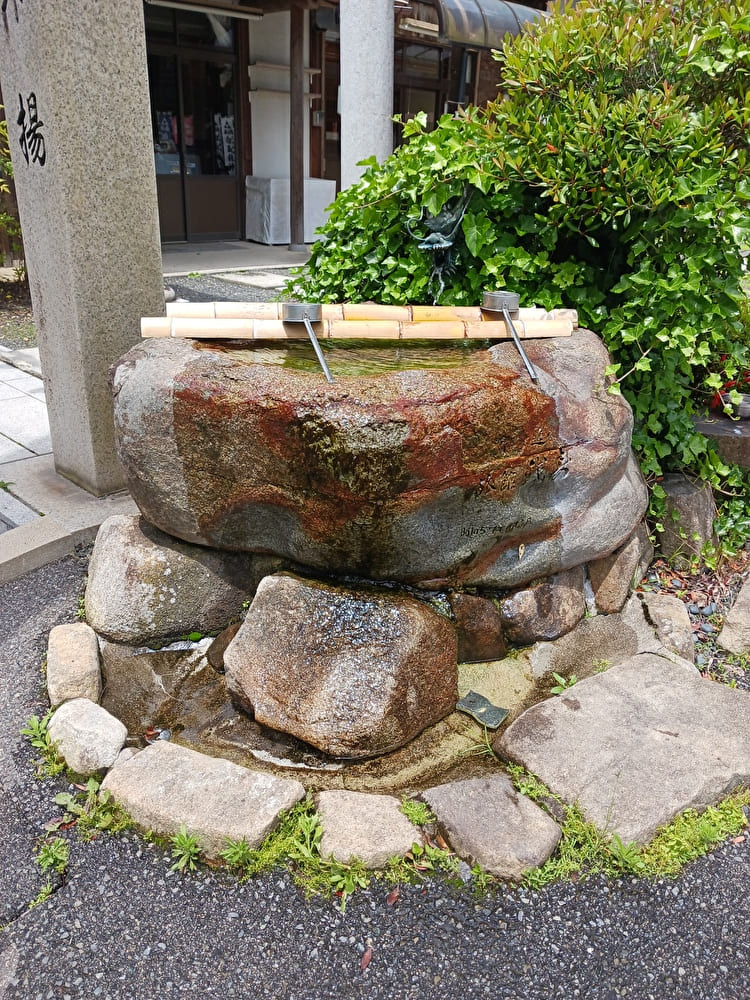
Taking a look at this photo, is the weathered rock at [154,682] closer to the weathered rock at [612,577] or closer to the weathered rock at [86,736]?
the weathered rock at [86,736]

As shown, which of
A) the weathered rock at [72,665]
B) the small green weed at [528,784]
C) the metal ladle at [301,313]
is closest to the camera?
the small green weed at [528,784]

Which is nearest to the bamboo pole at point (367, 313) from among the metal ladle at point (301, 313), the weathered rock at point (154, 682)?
the metal ladle at point (301, 313)

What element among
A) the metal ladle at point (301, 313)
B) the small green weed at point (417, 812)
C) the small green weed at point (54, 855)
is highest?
the metal ladle at point (301, 313)

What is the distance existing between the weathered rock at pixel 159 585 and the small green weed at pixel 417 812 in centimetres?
122

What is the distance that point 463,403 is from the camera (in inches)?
109

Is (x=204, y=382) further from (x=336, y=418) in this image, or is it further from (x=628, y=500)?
(x=628, y=500)

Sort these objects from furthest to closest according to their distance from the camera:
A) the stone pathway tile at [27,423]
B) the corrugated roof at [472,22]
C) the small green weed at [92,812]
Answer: the corrugated roof at [472,22], the stone pathway tile at [27,423], the small green weed at [92,812]

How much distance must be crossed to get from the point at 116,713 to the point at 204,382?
138 cm

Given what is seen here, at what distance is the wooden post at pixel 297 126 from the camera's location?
12.4 meters

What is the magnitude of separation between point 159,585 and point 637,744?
2.05 m

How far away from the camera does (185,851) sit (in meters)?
2.35

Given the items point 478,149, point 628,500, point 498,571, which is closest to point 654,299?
point 628,500

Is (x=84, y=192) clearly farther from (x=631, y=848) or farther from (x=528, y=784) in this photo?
(x=631, y=848)

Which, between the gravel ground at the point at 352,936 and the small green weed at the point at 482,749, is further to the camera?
the small green weed at the point at 482,749
